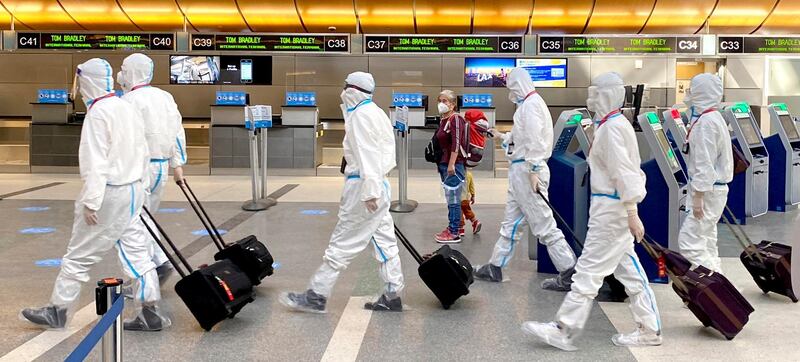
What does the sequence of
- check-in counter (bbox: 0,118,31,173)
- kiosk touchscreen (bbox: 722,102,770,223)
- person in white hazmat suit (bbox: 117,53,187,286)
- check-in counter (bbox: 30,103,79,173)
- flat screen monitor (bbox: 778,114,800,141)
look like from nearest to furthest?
person in white hazmat suit (bbox: 117,53,187,286)
kiosk touchscreen (bbox: 722,102,770,223)
flat screen monitor (bbox: 778,114,800,141)
check-in counter (bbox: 30,103,79,173)
check-in counter (bbox: 0,118,31,173)

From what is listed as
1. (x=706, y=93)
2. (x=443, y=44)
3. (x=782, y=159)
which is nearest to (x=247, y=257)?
(x=706, y=93)

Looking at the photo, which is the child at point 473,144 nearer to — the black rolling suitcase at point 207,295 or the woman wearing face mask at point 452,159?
the woman wearing face mask at point 452,159

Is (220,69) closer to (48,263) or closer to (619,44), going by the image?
(619,44)

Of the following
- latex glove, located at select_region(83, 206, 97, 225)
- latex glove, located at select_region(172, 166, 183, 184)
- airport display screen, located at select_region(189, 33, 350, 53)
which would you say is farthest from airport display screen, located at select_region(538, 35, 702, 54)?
latex glove, located at select_region(83, 206, 97, 225)

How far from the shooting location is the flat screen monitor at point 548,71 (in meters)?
19.8

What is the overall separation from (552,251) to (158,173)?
3.23 metres

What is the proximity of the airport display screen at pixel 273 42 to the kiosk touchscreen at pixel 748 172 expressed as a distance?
10.5 meters

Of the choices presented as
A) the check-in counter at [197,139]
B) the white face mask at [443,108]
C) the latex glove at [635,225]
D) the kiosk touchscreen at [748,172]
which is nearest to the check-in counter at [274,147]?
the check-in counter at [197,139]

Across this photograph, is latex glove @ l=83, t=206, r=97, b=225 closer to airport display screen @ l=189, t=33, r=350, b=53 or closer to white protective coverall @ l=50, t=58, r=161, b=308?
white protective coverall @ l=50, t=58, r=161, b=308

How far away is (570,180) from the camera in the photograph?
281 inches

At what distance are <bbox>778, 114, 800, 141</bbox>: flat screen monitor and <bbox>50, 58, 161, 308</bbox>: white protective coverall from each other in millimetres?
9306

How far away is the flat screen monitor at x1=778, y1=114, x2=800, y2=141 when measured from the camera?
1177 centimetres

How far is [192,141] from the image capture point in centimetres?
2006

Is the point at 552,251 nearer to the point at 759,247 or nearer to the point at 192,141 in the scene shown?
the point at 759,247
